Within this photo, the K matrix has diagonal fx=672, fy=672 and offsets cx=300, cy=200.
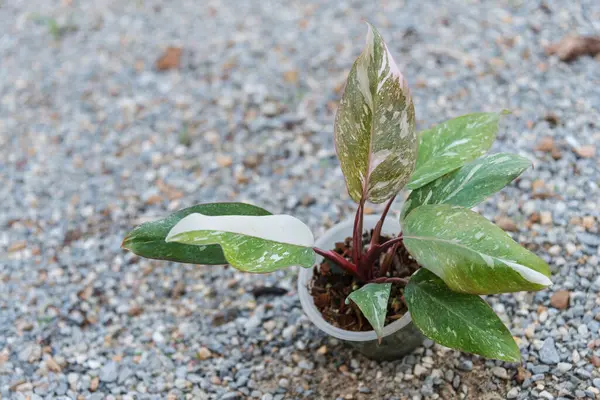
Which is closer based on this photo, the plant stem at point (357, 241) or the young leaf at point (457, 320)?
the young leaf at point (457, 320)

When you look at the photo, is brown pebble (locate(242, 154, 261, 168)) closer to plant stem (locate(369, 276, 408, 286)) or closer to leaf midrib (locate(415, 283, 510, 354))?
plant stem (locate(369, 276, 408, 286))

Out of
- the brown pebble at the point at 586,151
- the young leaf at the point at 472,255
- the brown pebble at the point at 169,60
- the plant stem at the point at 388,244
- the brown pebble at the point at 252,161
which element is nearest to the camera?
the young leaf at the point at 472,255

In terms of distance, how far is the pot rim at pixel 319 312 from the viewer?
3.94 feet

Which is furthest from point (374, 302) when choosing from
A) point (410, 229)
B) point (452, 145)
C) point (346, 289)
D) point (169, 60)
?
point (169, 60)

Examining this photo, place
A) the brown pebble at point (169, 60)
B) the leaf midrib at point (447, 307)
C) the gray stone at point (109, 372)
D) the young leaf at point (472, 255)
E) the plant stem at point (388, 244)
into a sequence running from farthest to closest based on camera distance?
1. the brown pebble at point (169, 60)
2. the gray stone at point (109, 372)
3. the plant stem at point (388, 244)
4. the leaf midrib at point (447, 307)
5. the young leaf at point (472, 255)

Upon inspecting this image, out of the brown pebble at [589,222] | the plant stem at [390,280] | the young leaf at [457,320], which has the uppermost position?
the plant stem at [390,280]

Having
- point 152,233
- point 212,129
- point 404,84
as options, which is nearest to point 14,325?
point 152,233

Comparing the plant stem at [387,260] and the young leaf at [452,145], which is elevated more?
the young leaf at [452,145]

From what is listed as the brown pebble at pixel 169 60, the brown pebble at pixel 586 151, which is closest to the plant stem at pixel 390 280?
the brown pebble at pixel 586 151

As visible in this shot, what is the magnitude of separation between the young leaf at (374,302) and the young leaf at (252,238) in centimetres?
10

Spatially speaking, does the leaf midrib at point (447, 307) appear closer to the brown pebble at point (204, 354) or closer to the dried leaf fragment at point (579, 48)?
the brown pebble at point (204, 354)

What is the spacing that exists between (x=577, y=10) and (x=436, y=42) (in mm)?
450

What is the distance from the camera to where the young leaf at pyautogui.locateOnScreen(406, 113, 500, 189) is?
1.17 metres

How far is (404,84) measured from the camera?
989 mm
